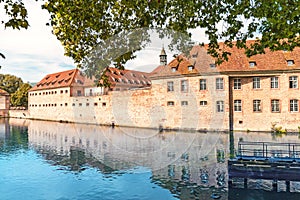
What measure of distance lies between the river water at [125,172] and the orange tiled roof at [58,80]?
3390cm

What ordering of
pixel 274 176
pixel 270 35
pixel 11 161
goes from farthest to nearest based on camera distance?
pixel 11 161, pixel 274 176, pixel 270 35

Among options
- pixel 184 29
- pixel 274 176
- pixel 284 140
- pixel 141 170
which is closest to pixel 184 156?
pixel 141 170

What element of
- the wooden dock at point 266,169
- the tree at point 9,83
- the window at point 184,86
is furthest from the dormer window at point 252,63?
the tree at point 9,83

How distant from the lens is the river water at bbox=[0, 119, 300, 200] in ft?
44.0

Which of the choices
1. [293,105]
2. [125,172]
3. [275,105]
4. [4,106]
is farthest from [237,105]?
[4,106]

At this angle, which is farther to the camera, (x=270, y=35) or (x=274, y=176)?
(x=274, y=176)

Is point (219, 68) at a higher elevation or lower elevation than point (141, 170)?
higher

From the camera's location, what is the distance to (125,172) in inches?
681

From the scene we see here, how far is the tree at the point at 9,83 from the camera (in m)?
92.2

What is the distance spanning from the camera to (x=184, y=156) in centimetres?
2144

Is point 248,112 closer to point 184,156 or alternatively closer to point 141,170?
point 184,156

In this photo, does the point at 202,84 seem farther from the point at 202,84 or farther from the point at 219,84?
the point at 219,84

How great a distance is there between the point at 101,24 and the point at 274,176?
38.1 ft

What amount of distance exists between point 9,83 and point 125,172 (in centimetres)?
8903
